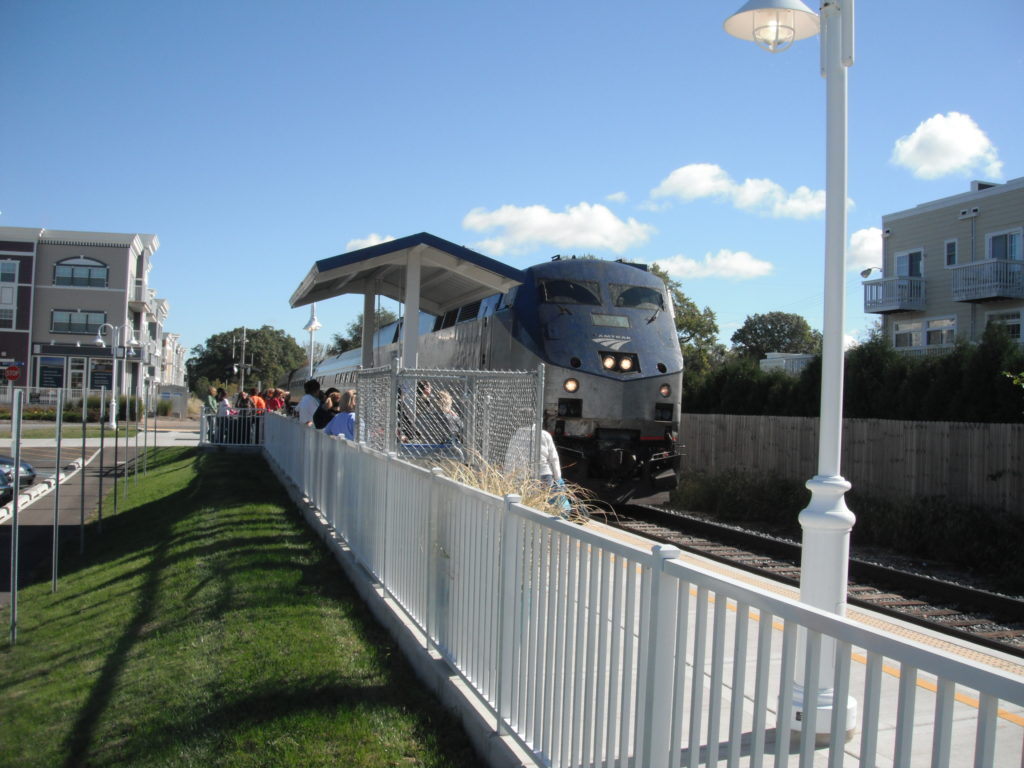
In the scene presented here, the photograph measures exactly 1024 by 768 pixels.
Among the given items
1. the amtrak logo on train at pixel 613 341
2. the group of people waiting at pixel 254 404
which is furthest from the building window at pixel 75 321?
the amtrak logo on train at pixel 613 341

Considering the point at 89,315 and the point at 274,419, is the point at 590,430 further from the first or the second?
the point at 89,315

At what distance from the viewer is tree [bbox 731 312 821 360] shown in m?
91.4

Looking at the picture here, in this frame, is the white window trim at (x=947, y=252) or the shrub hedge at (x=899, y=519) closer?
the shrub hedge at (x=899, y=519)

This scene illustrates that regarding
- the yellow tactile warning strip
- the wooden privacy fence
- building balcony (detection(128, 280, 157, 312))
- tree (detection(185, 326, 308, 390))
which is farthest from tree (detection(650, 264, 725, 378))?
tree (detection(185, 326, 308, 390))

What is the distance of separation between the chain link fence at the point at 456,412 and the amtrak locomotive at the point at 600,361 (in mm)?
3492

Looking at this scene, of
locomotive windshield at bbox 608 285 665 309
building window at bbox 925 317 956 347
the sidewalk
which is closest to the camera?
locomotive windshield at bbox 608 285 665 309

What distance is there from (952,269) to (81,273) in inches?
2120

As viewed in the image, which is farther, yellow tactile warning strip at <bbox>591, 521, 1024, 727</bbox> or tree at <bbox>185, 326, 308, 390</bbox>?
tree at <bbox>185, 326, 308, 390</bbox>

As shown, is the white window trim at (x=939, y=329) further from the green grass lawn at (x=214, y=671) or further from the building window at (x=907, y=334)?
the green grass lawn at (x=214, y=671)

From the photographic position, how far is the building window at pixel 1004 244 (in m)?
26.4

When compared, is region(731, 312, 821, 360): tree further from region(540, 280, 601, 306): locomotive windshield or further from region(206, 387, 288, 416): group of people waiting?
region(540, 280, 601, 306): locomotive windshield

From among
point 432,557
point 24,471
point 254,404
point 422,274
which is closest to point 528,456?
point 432,557

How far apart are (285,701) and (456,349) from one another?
11.4m

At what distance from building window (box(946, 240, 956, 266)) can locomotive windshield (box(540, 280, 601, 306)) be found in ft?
63.5
